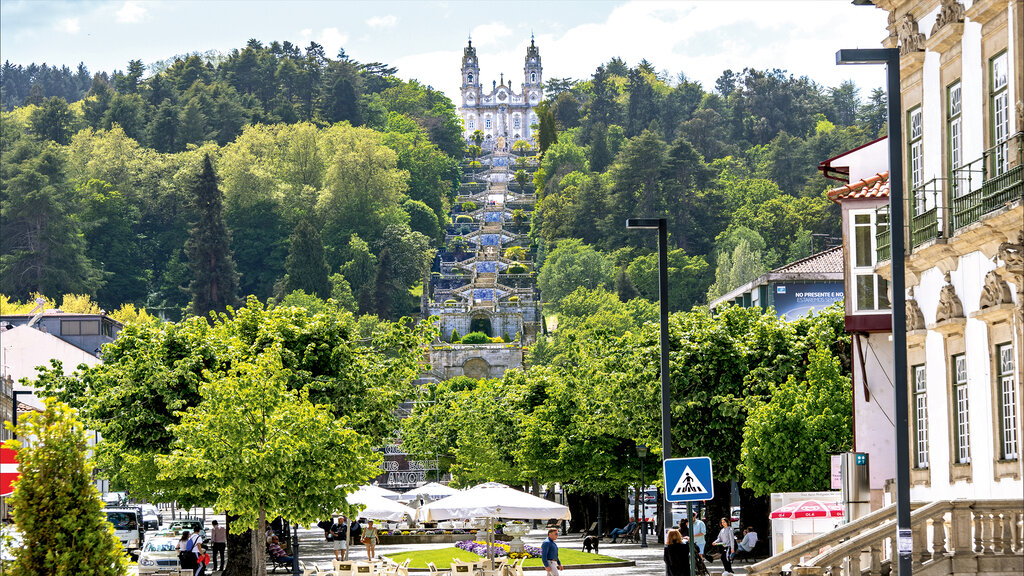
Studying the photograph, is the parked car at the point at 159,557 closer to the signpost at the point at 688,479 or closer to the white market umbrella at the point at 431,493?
the signpost at the point at 688,479

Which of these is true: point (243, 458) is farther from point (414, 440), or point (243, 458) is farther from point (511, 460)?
point (414, 440)

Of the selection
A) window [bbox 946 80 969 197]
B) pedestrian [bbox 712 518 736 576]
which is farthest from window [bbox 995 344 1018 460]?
pedestrian [bbox 712 518 736 576]

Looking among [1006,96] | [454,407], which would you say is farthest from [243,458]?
[454,407]

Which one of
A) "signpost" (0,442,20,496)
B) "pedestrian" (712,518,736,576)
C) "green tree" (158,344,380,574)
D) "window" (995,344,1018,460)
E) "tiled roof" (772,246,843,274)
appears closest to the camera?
"signpost" (0,442,20,496)

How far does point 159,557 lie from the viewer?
4503cm

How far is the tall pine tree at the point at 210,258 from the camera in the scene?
195625 mm

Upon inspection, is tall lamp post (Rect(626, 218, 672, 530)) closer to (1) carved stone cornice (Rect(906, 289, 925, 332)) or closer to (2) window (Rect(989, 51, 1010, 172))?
(1) carved stone cornice (Rect(906, 289, 925, 332))

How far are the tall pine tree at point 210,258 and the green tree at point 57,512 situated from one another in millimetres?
178798

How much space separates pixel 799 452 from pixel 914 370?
16.7m

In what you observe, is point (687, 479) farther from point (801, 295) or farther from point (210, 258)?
point (210, 258)

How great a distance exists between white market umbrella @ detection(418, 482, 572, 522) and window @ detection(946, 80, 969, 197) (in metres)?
21.8

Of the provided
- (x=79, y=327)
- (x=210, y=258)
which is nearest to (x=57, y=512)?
(x=79, y=327)

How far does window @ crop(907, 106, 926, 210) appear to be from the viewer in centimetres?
2656

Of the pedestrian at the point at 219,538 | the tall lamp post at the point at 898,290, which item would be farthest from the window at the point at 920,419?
the pedestrian at the point at 219,538
